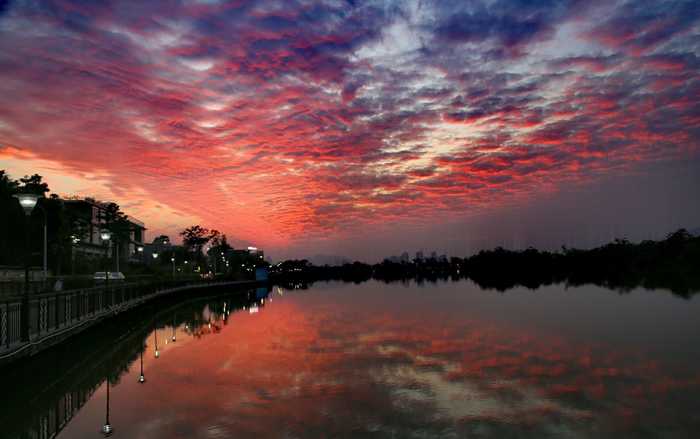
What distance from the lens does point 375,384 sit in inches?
747

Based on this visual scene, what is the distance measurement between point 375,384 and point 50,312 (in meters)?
14.2


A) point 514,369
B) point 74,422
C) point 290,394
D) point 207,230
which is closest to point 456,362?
point 514,369

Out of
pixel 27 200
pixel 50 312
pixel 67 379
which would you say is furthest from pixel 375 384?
pixel 27 200

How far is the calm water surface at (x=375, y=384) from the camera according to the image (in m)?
14.1

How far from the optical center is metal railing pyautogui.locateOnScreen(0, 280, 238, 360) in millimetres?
17562

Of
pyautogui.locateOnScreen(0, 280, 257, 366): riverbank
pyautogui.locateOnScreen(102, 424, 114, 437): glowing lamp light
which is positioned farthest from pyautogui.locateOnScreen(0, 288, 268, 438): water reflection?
pyautogui.locateOnScreen(0, 280, 257, 366): riverbank

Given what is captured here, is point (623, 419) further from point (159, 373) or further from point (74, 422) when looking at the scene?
point (159, 373)

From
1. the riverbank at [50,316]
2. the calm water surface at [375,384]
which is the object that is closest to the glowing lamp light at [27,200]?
the riverbank at [50,316]

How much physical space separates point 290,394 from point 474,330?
1991cm

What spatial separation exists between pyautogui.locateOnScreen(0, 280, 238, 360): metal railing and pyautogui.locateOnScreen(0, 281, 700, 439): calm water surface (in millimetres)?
1124

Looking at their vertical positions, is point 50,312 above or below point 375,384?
above

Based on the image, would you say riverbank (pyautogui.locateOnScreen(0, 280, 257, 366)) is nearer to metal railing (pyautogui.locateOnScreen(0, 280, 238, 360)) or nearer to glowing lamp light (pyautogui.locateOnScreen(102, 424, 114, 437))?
metal railing (pyautogui.locateOnScreen(0, 280, 238, 360))

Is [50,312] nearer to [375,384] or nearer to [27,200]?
[27,200]

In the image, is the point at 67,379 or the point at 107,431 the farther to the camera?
the point at 67,379
